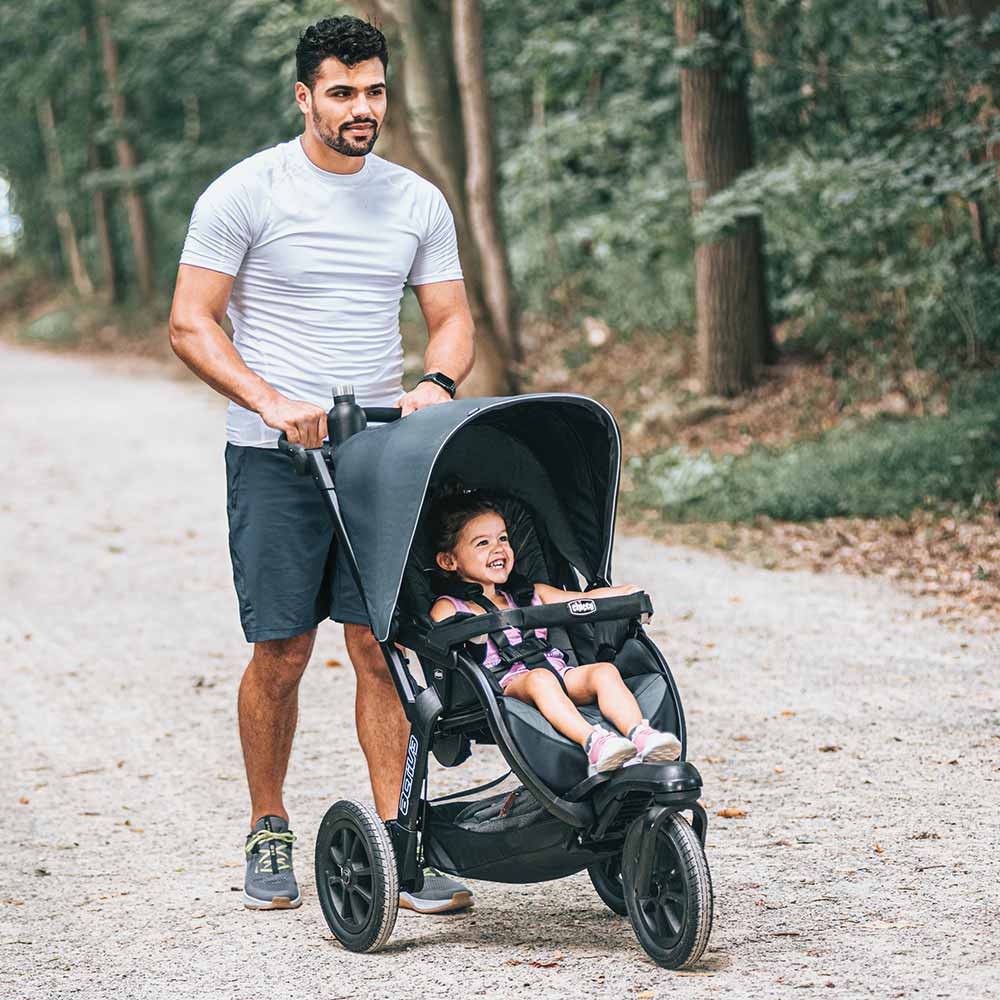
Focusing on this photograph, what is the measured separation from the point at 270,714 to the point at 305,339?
4.04 ft

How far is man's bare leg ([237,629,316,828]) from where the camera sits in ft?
16.2

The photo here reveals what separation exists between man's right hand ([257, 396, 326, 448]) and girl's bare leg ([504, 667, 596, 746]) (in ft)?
3.11

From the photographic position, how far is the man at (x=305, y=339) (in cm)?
453

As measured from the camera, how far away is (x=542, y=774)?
4.00 meters

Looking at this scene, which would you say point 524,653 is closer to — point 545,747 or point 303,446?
point 545,747

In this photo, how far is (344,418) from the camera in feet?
14.9

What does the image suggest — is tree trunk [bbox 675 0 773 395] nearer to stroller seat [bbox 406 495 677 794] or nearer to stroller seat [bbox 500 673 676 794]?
stroller seat [bbox 406 495 677 794]

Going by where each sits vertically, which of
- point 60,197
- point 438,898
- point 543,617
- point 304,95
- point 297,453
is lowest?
point 438,898

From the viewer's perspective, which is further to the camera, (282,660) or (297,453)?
(282,660)

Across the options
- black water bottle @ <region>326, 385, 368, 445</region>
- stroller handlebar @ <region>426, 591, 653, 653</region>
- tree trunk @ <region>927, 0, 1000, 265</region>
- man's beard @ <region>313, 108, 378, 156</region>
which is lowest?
stroller handlebar @ <region>426, 591, 653, 653</region>

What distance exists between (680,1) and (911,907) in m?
11.4

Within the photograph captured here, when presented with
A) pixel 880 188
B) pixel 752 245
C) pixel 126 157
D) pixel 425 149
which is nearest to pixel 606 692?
pixel 880 188

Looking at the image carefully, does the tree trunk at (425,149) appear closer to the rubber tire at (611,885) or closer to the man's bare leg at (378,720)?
the man's bare leg at (378,720)

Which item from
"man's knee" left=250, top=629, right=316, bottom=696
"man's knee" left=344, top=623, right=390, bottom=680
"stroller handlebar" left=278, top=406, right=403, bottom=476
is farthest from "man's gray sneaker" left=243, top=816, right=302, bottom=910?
"stroller handlebar" left=278, top=406, right=403, bottom=476
